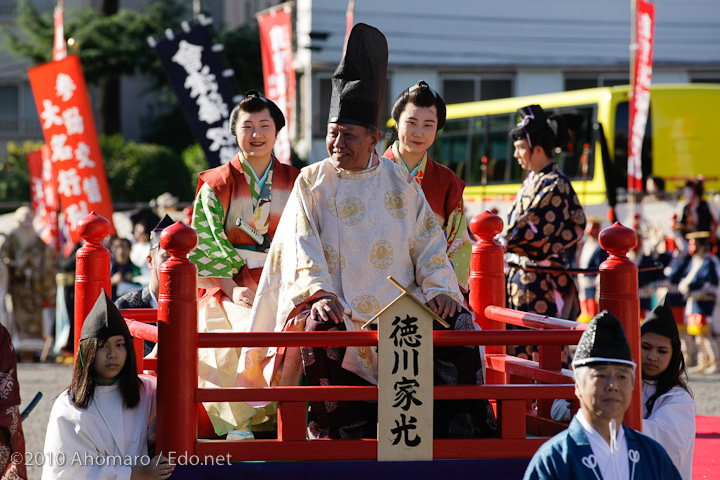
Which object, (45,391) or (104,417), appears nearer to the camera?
(104,417)

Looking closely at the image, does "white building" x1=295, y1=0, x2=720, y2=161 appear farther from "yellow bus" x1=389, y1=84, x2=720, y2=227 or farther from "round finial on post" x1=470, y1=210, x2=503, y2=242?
"round finial on post" x1=470, y1=210, x2=503, y2=242

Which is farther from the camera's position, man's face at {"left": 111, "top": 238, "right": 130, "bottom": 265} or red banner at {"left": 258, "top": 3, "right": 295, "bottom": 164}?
red banner at {"left": 258, "top": 3, "right": 295, "bottom": 164}

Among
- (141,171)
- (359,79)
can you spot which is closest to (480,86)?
(141,171)

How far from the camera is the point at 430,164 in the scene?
4.45m

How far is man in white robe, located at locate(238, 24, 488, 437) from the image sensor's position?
3.44m

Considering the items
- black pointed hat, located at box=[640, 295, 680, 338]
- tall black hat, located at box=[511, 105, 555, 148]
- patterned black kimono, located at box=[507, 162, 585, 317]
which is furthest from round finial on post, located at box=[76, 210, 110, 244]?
tall black hat, located at box=[511, 105, 555, 148]

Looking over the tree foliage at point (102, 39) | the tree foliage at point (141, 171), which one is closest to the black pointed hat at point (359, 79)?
the tree foliage at point (141, 171)

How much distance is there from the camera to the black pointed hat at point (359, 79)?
11.6 feet

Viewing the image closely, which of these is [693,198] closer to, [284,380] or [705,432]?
[705,432]

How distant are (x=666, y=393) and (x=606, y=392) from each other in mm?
1122

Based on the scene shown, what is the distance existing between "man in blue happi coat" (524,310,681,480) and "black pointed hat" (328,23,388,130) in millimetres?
1381

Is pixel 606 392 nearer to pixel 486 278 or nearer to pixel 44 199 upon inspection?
pixel 486 278

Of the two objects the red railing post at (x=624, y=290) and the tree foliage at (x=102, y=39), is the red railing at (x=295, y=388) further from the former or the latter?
the tree foliage at (x=102, y=39)

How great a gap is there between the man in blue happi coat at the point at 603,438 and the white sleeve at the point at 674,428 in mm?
855
